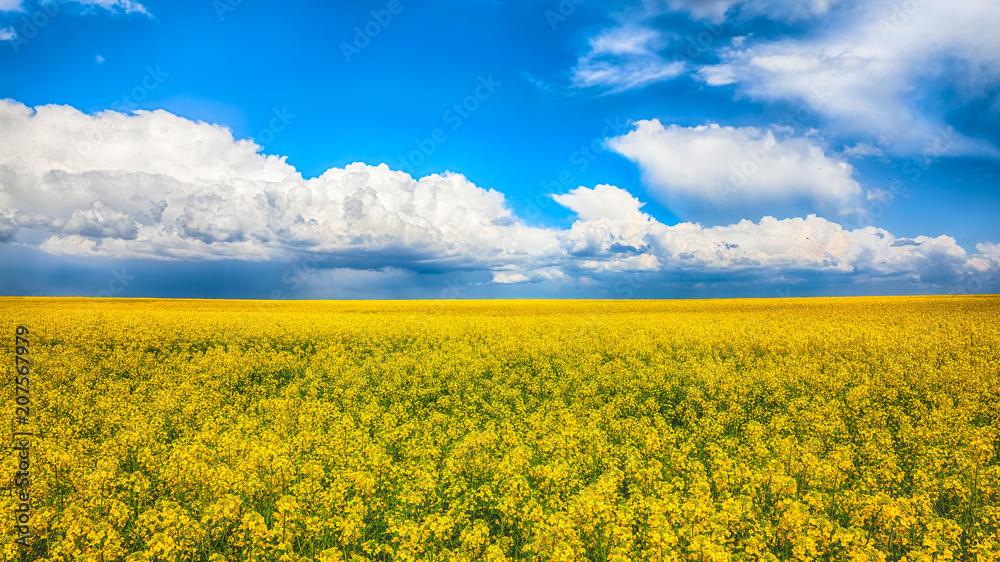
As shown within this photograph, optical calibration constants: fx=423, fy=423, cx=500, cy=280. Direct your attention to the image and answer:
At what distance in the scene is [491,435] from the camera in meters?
10.1

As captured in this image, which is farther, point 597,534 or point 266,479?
point 266,479

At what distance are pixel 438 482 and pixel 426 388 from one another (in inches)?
301

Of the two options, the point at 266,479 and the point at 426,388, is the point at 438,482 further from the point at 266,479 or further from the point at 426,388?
the point at 426,388

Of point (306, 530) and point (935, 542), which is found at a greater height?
point (935, 542)

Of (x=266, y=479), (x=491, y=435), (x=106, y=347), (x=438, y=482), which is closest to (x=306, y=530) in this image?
(x=266, y=479)

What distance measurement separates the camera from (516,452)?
351 inches

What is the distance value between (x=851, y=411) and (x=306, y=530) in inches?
614

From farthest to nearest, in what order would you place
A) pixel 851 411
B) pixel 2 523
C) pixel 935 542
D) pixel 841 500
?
1. pixel 851 411
2. pixel 841 500
3. pixel 2 523
4. pixel 935 542

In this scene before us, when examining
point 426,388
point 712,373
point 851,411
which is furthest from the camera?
point 712,373

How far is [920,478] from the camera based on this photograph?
8.48 m

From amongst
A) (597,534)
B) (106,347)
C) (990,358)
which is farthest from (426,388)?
(990,358)

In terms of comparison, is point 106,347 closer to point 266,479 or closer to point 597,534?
point 266,479

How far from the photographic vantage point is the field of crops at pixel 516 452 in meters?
6.51

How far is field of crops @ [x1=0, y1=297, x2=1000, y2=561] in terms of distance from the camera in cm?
651
